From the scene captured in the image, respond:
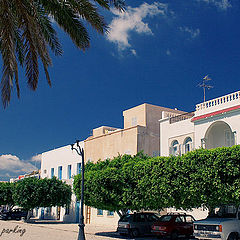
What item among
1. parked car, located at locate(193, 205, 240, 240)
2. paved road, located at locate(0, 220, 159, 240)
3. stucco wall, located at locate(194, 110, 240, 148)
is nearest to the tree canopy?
parked car, located at locate(193, 205, 240, 240)

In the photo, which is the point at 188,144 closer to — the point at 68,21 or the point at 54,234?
the point at 54,234

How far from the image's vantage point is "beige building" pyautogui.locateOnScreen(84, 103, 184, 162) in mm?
31312

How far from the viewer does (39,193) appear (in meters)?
35.9

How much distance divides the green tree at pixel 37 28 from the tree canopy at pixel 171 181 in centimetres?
854

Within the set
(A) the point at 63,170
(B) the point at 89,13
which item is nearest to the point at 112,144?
(A) the point at 63,170

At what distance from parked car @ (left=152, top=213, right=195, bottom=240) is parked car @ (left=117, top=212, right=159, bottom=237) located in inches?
74.9

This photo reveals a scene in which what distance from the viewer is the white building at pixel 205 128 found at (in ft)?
74.4

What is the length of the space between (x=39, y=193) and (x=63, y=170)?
6877mm

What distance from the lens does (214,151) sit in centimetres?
1664

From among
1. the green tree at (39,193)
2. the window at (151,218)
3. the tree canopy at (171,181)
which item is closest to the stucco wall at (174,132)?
the tree canopy at (171,181)

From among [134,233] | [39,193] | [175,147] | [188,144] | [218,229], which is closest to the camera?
[218,229]

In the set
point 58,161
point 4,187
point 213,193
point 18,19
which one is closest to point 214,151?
point 213,193

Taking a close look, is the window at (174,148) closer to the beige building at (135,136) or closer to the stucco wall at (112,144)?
the beige building at (135,136)

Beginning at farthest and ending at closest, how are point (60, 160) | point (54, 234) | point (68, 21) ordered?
point (60, 160)
point (54, 234)
point (68, 21)
